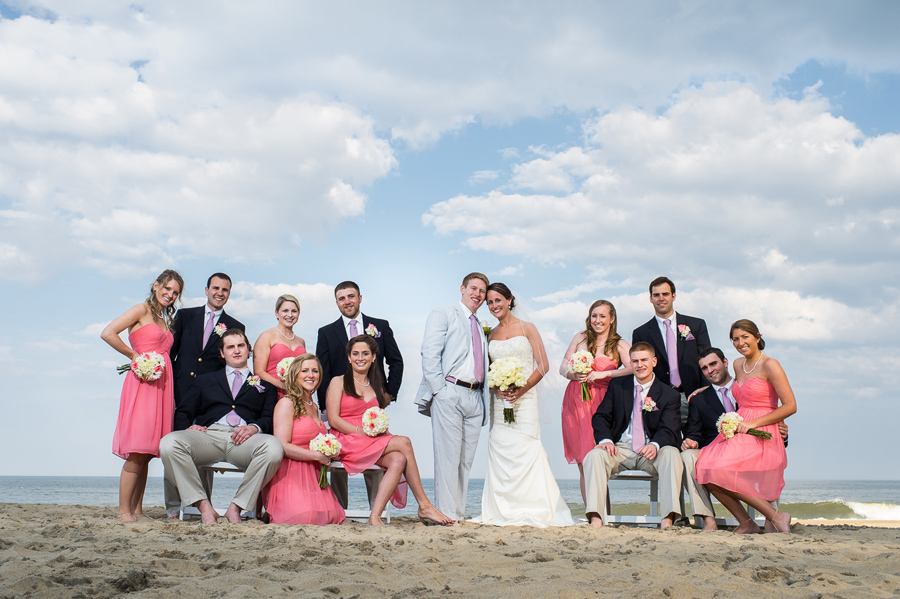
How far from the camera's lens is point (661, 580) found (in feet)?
12.3

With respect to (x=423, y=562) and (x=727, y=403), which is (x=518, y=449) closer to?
(x=727, y=403)

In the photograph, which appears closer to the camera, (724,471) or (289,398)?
(724,471)

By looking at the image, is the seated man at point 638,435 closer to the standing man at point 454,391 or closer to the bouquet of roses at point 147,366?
the standing man at point 454,391

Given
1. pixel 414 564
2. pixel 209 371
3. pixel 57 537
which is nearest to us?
pixel 414 564

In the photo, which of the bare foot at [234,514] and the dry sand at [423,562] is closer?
the dry sand at [423,562]

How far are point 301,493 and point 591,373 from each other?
10.1 ft

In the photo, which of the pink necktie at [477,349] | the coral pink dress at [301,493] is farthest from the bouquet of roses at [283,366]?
the pink necktie at [477,349]

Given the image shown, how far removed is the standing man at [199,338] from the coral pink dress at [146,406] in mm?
219

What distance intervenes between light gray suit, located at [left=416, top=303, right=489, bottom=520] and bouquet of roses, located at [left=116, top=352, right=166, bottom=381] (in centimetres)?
249

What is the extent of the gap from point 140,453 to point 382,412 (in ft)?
7.50

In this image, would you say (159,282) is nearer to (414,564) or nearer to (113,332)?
(113,332)

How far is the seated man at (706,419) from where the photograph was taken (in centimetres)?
627

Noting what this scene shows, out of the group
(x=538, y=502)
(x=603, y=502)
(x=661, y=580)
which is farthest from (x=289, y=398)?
(x=661, y=580)

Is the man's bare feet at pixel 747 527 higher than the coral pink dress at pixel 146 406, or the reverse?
the coral pink dress at pixel 146 406
